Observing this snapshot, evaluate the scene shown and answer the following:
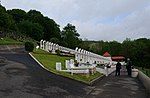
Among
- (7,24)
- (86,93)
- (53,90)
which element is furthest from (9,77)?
(7,24)

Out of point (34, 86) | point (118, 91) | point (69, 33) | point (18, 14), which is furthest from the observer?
point (18, 14)

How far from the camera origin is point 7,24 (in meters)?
74.9

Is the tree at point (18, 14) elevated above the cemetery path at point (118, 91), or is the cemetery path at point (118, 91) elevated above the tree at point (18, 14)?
the tree at point (18, 14)

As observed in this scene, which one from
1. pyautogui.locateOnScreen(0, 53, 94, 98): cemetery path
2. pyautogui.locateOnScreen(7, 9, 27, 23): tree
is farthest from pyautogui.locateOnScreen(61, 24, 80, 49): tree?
pyautogui.locateOnScreen(0, 53, 94, 98): cemetery path

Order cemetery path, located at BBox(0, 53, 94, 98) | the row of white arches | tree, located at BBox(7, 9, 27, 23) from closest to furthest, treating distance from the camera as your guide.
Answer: cemetery path, located at BBox(0, 53, 94, 98) < the row of white arches < tree, located at BBox(7, 9, 27, 23)

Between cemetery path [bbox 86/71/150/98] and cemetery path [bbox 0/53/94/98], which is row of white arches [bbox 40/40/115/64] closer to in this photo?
cemetery path [bbox 86/71/150/98]

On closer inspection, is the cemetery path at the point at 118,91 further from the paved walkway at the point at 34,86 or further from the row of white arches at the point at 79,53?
the row of white arches at the point at 79,53

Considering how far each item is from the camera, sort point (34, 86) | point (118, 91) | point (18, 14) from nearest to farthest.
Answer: point (34, 86)
point (118, 91)
point (18, 14)

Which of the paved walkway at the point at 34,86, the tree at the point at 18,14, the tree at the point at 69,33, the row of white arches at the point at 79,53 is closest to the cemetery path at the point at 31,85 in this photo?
the paved walkway at the point at 34,86

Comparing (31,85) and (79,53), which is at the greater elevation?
(79,53)

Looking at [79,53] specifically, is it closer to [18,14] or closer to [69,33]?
[69,33]

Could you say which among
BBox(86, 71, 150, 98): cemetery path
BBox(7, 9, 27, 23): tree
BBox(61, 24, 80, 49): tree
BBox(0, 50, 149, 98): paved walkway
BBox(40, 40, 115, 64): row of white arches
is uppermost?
BBox(7, 9, 27, 23): tree

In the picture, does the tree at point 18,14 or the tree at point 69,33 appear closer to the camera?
the tree at point 69,33

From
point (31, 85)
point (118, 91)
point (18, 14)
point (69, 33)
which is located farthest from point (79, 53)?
point (18, 14)
